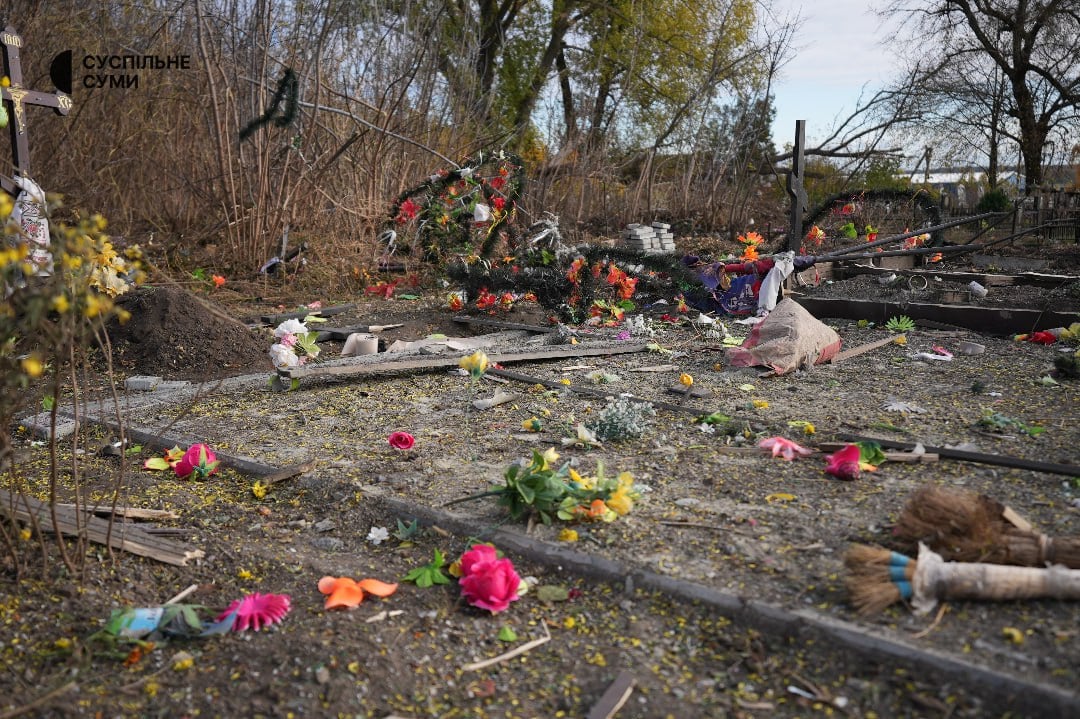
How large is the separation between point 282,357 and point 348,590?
3.63m

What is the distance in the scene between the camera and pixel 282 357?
6012mm

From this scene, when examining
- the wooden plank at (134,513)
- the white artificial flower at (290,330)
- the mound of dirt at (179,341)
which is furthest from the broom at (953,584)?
the white artificial flower at (290,330)

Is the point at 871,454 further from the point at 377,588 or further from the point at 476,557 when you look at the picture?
the point at 377,588

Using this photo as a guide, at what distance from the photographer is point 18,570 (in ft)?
8.86

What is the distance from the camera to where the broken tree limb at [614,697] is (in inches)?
83.1

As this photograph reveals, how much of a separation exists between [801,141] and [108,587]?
895cm

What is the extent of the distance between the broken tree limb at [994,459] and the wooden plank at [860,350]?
2.30 m

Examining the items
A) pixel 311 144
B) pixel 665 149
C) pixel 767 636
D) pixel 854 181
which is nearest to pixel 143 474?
pixel 767 636

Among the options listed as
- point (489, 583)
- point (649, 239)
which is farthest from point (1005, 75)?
point (489, 583)

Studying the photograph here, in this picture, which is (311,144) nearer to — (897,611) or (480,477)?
(480,477)

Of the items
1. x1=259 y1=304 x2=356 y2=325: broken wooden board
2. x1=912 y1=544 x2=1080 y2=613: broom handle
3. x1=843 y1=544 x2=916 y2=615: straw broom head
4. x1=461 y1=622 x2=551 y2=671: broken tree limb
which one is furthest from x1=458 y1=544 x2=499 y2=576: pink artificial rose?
x1=259 y1=304 x2=356 y2=325: broken wooden board

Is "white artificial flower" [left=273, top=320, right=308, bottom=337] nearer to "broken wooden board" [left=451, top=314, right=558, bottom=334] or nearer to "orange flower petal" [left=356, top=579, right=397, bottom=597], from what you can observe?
"broken wooden board" [left=451, top=314, right=558, bottom=334]

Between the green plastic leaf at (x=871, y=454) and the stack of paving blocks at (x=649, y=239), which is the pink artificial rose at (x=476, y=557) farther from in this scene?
the stack of paving blocks at (x=649, y=239)

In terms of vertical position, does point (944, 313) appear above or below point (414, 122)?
below
